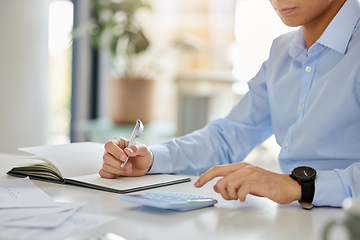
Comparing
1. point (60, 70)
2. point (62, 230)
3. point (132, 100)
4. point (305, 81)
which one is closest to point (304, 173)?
point (305, 81)

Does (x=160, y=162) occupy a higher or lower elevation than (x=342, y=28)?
lower

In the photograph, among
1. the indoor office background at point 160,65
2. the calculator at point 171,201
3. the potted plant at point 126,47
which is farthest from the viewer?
the potted plant at point 126,47

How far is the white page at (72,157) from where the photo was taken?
1.23 metres

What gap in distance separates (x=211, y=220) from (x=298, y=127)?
54cm

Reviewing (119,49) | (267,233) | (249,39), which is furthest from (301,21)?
(249,39)

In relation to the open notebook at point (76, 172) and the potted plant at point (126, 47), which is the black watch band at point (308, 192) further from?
the potted plant at point (126, 47)

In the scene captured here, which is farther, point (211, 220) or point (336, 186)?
point (336, 186)

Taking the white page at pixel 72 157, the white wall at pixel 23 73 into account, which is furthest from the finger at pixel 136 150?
the white wall at pixel 23 73

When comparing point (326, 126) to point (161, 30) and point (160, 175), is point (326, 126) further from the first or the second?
point (161, 30)

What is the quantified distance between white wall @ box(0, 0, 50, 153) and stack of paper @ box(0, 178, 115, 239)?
1.50 meters

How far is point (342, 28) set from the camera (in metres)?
1.30

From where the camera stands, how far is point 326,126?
128cm

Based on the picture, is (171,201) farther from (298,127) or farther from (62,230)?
(298,127)

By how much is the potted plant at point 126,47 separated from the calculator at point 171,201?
2.78 meters
